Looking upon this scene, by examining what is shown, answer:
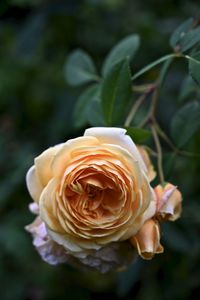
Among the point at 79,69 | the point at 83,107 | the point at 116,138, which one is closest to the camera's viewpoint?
the point at 116,138

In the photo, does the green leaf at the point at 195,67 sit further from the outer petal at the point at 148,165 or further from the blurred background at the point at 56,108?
the blurred background at the point at 56,108

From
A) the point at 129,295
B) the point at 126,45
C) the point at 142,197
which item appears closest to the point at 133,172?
the point at 142,197

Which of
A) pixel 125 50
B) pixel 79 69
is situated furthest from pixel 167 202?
pixel 79 69

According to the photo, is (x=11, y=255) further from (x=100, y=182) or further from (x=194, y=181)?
(x=100, y=182)

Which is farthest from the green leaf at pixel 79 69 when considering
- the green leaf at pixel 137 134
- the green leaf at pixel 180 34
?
the green leaf at pixel 137 134

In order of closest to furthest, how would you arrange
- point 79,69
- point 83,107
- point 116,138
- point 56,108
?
point 116,138
point 83,107
point 79,69
point 56,108

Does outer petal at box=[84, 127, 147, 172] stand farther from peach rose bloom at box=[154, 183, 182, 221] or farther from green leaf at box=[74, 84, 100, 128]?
green leaf at box=[74, 84, 100, 128]

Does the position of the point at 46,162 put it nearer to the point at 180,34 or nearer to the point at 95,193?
the point at 95,193
